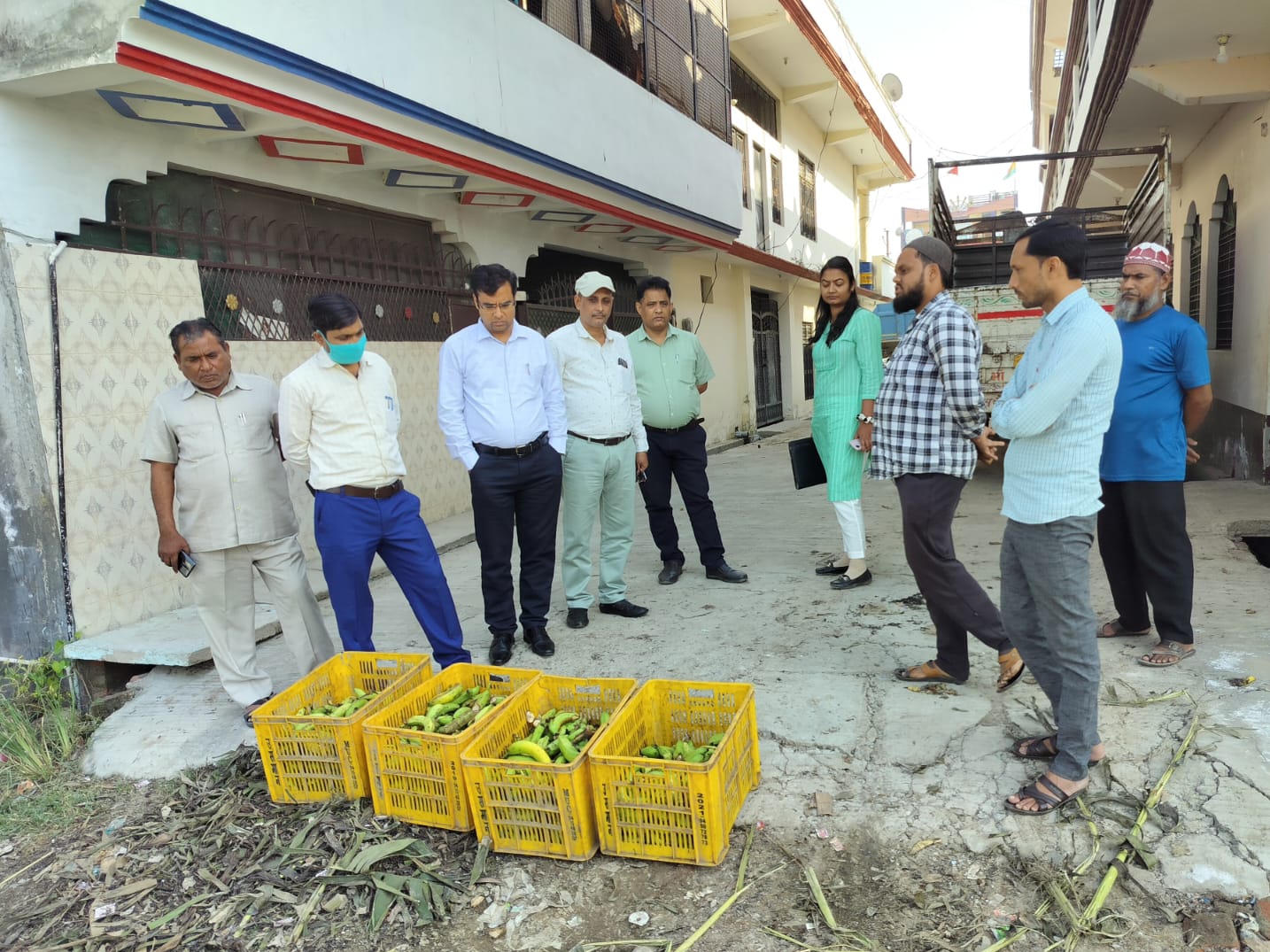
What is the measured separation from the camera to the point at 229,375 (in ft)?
11.6

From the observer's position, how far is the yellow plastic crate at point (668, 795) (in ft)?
7.93

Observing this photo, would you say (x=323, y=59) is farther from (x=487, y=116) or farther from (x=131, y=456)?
(x=131, y=456)

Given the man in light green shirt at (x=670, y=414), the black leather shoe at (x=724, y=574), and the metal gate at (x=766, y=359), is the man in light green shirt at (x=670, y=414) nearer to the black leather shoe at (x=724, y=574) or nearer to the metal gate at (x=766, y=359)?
the black leather shoe at (x=724, y=574)

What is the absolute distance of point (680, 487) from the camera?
203 inches

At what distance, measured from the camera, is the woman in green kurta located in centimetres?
466

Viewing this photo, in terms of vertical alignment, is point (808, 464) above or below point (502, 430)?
below

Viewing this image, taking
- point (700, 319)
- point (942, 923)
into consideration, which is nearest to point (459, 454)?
point (942, 923)

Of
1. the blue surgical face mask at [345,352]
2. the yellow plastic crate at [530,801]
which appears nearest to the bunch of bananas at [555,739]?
the yellow plastic crate at [530,801]

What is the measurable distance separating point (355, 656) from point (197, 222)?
3426 millimetres

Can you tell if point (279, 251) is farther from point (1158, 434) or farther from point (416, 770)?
point (1158, 434)

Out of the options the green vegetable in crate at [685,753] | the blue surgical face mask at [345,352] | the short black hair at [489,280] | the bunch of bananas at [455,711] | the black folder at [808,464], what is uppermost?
the short black hair at [489,280]

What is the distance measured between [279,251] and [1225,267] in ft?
32.5

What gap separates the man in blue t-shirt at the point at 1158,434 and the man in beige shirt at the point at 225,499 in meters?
3.54

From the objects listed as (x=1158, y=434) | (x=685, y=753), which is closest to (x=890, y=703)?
(x=685, y=753)
